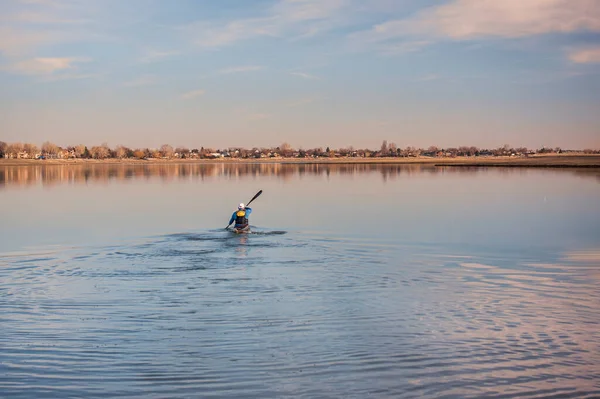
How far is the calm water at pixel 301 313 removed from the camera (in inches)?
354

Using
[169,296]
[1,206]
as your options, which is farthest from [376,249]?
[1,206]

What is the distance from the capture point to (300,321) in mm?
12102

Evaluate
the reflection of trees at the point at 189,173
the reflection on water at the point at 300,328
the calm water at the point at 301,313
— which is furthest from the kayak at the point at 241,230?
the reflection of trees at the point at 189,173

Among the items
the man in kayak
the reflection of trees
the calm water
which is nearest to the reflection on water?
the calm water

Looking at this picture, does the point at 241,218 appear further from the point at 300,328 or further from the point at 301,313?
the point at 300,328

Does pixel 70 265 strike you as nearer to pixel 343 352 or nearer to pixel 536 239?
pixel 343 352

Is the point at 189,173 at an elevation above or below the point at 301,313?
above

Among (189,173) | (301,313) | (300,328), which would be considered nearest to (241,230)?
(301,313)

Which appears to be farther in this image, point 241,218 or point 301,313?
point 241,218

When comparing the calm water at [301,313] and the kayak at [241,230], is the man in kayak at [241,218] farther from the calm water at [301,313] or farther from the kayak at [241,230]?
the calm water at [301,313]

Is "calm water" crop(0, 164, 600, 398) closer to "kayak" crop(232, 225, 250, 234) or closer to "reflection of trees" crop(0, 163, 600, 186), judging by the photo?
"kayak" crop(232, 225, 250, 234)

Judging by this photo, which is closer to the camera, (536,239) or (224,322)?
(224,322)

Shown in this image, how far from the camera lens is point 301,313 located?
12.8m

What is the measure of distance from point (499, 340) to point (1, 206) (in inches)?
1511
